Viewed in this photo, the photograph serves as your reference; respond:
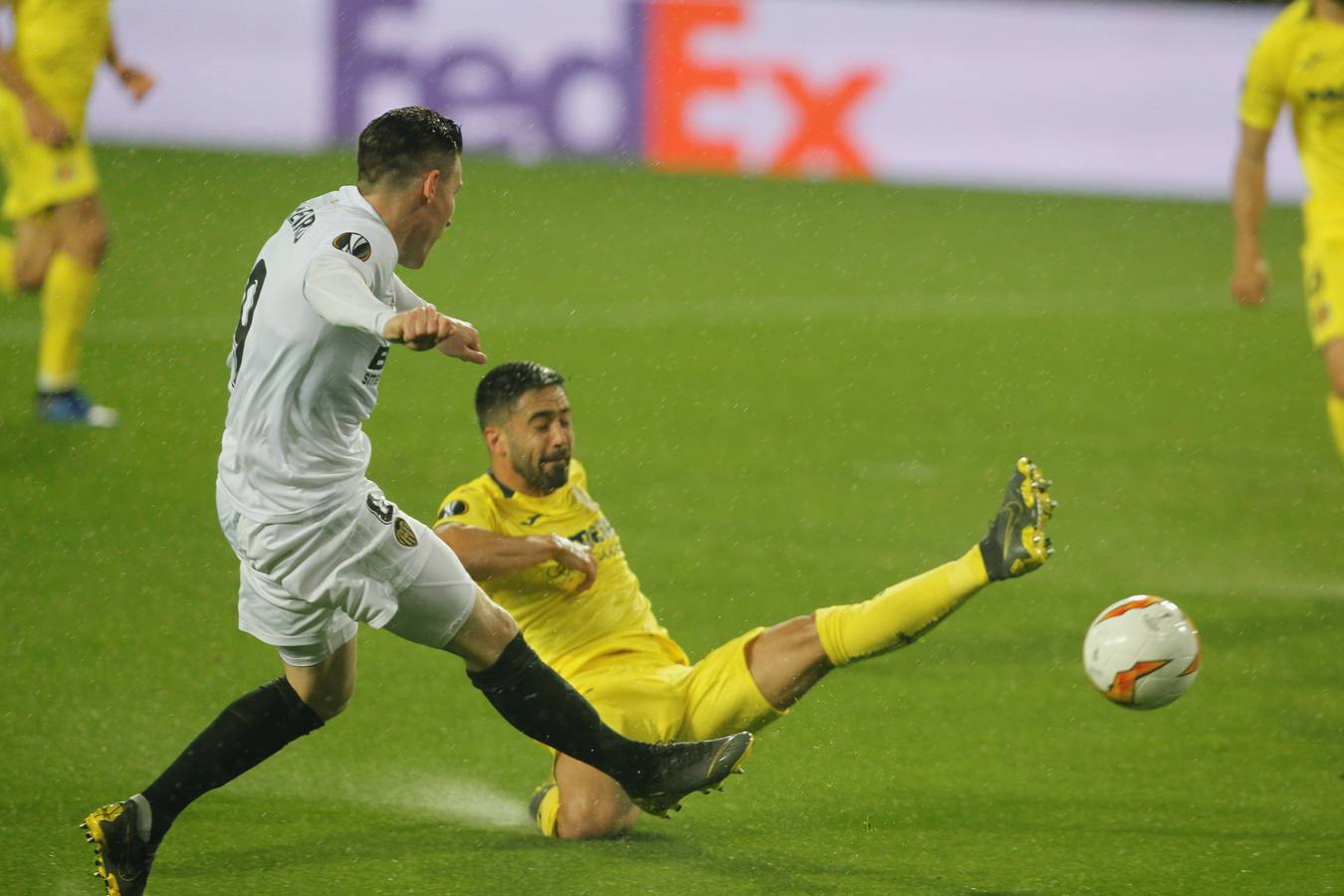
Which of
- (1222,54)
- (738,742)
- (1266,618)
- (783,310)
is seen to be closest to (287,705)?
(738,742)

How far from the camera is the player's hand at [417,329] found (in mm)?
3287

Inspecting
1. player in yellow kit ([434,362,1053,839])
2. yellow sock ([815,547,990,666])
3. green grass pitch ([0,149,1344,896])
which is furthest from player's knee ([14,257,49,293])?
yellow sock ([815,547,990,666])

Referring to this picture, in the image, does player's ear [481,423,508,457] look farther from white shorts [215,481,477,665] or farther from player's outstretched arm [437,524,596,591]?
white shorts [215,481,477,665]

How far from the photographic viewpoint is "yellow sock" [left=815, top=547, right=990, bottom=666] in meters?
4.30

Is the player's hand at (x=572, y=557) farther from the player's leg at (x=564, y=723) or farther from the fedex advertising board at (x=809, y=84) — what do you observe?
the fedex advertising board at (x=809, y=84)

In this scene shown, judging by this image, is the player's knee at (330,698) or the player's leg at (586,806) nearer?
the player's knee at (330,698)

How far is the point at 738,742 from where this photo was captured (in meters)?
4.12

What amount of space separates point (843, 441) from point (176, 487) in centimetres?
325

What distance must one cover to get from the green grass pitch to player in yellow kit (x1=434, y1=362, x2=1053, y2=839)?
9.8 inches

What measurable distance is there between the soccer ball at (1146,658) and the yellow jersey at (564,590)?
3.55ft

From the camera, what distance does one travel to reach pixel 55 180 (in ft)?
28.0

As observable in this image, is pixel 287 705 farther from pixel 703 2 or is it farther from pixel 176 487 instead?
pixel 703 2

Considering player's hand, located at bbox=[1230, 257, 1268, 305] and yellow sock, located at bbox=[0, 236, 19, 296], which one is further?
yellow sock, located at bbox=[0, 236, 19, 296]

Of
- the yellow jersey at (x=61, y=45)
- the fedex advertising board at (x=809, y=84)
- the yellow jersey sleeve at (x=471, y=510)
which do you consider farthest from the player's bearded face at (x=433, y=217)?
the fedex advertising board at (x=809, y=84)
